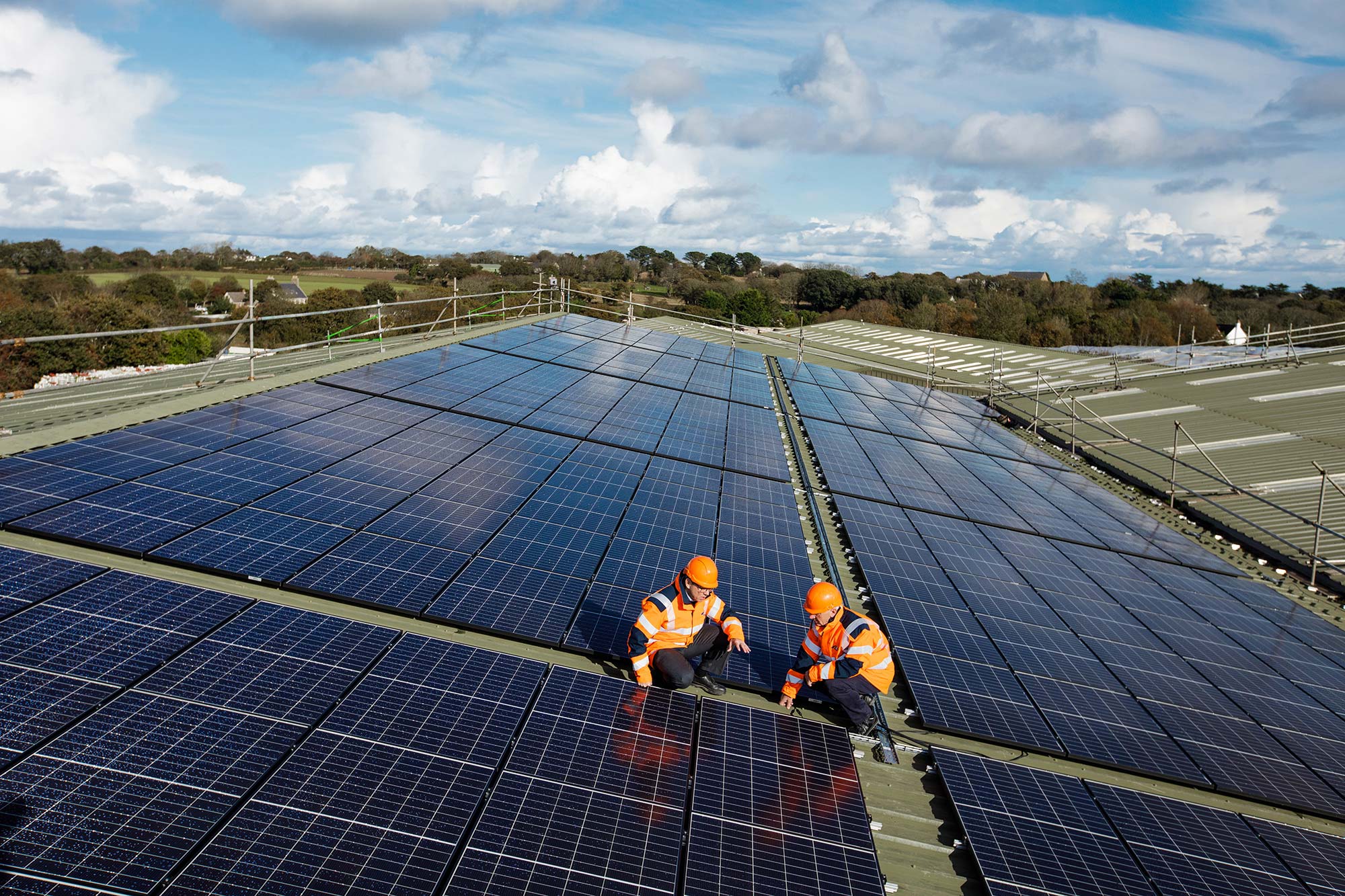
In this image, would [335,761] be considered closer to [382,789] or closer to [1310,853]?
[382,789]

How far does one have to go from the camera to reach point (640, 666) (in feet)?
22.7

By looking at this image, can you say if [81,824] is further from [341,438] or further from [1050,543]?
[1050,543]

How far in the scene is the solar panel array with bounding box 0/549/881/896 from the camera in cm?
444

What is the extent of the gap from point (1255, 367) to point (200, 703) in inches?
1568

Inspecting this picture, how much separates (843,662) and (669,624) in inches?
69.3

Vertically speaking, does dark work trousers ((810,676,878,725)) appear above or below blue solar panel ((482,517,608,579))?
below

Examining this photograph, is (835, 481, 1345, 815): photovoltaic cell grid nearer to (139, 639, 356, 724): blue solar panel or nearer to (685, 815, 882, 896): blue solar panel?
(685, 815, 882, 896): blue solar panel

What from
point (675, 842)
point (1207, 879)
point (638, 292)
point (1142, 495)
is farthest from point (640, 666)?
point (638, 292)

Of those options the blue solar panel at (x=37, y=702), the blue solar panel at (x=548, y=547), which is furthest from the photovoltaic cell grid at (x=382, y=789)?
the blue solar panel at (x=548, y=547)

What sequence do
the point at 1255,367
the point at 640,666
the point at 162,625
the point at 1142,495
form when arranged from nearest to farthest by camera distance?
the point at 162,625 < the point at 640,666 < the point at 1142,495 < the point at 1255,367

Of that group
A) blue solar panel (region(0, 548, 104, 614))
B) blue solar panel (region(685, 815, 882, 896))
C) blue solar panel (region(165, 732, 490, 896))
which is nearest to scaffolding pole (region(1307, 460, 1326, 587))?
blue solar panel (region(685, 815, 882, 896))

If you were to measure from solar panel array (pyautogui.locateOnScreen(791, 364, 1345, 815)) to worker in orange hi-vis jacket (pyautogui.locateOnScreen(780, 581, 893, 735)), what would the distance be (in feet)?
2.75

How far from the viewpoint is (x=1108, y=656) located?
31.1ft

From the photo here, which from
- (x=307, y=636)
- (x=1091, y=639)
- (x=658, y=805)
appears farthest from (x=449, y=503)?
(x=1091, y=639)
